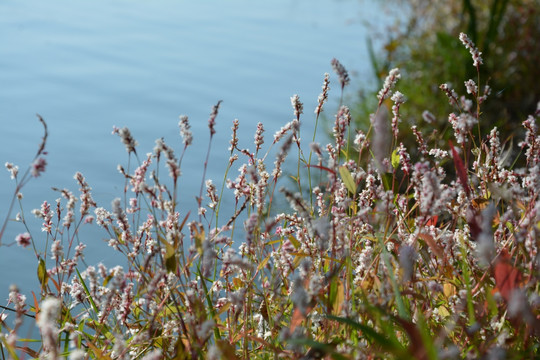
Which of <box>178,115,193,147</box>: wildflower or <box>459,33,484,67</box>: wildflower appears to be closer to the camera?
<box>178,115,193,147</box>: wildflower

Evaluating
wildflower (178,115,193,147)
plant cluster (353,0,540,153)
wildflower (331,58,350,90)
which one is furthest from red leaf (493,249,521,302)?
plant cluster (353,0,540,153)

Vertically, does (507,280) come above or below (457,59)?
below

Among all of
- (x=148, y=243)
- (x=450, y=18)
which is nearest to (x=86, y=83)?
(x=450, y=18)

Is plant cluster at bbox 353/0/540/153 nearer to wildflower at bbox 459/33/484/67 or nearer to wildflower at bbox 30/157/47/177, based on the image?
wildflower at bbox 459/33/484/67

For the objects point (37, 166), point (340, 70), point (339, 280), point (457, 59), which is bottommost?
point (339, 280)

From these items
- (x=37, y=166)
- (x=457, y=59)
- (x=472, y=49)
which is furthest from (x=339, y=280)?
(x=457, y=59)

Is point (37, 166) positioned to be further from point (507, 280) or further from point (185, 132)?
point (507, 280)

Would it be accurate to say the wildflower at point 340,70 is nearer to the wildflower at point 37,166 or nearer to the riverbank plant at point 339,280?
the riverbank plant at point 339,280

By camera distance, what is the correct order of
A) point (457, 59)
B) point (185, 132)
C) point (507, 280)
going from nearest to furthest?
1. point (507, 280)
2. point (185, 132)
3. point (457, 59)

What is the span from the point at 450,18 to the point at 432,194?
6.29 metres

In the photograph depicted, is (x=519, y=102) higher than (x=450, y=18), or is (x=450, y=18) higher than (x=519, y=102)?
(x=450, y=18)

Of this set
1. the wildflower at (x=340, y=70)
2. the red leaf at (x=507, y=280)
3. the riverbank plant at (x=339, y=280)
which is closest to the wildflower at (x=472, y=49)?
the riverbank plant at (x=339, y=280)

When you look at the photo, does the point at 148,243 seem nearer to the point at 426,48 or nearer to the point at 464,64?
the point at 464,64

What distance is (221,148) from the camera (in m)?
5.04
